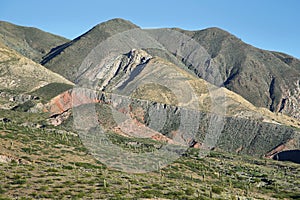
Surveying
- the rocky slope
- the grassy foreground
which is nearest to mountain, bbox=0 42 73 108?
the rocky slope

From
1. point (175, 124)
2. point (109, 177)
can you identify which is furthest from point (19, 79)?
point (109, 177)

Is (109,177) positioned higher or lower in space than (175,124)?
lower

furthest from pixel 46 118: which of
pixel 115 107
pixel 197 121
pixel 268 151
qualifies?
pixel 268 151

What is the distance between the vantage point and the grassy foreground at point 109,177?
32.0 meters

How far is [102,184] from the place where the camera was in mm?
35469

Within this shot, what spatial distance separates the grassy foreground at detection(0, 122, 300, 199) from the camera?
105 ft

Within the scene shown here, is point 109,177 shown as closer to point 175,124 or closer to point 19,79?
point 175,124

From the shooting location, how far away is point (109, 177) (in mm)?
40125

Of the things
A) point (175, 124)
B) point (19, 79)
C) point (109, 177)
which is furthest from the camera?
point (19, 79)

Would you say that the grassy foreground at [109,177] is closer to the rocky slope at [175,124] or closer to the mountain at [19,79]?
the rocky slope at [175,124]

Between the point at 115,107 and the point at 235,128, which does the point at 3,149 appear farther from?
the point at 235,128

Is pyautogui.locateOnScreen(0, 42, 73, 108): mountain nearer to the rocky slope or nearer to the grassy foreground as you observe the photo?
the rocky slope

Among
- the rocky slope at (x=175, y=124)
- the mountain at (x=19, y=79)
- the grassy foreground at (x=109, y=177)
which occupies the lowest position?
the grassy foreground at (x=109, y=177)

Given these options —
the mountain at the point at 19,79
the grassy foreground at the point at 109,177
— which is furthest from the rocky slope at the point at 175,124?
the grassy foreground at the point at 109,177
